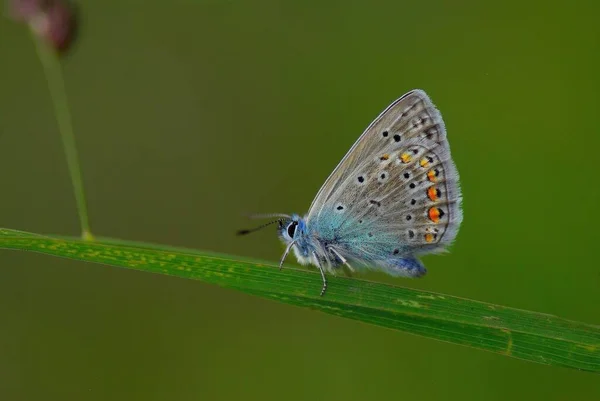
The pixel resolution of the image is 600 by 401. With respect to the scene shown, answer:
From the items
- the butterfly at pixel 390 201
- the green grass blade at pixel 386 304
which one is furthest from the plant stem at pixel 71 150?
the butterfly at pixel 390 201

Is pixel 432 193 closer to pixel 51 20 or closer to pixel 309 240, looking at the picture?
pixel 309 240

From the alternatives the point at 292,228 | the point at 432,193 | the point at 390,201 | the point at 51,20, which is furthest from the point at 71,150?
the point at 432,193

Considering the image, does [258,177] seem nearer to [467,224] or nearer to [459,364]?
[467,224]

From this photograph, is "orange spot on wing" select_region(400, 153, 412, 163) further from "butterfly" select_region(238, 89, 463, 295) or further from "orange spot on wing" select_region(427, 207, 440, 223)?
"orange spot on wing" select_region(427, 207, 440, 223)

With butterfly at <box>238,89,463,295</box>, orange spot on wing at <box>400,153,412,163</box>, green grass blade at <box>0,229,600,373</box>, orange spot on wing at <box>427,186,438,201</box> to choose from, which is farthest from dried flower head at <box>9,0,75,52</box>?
orange spot on wing at <box>427,186,438,201</box>

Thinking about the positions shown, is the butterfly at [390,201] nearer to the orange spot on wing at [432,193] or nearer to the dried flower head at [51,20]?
the orange spot on wing at [432,193]
